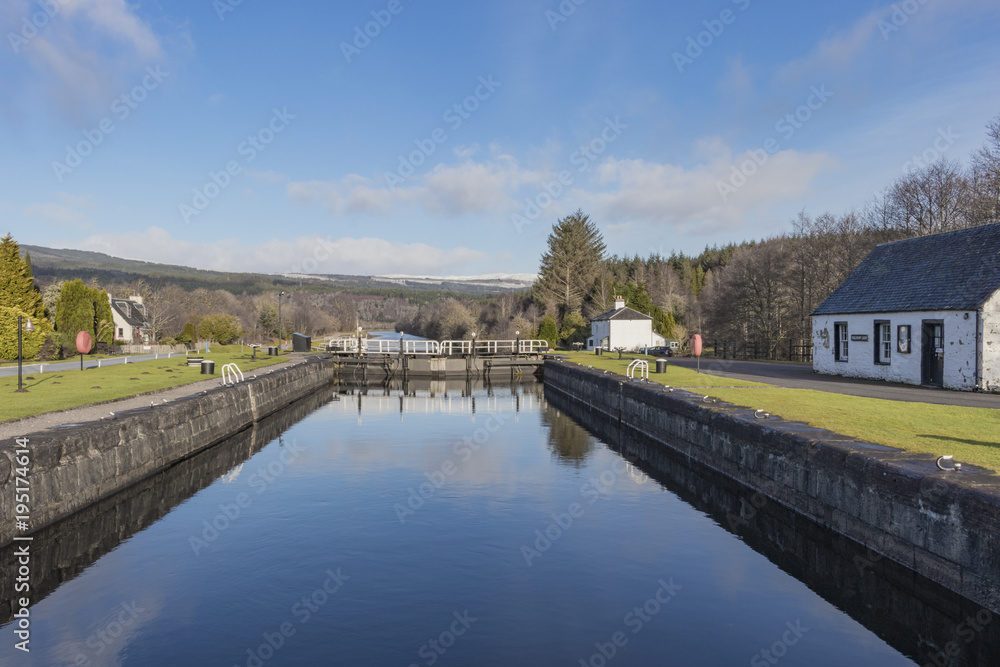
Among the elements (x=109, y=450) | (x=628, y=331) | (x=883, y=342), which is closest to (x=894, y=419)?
(x=883, y=342)

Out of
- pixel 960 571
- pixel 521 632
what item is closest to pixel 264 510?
pixel 521 632

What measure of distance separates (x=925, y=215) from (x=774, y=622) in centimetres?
4081

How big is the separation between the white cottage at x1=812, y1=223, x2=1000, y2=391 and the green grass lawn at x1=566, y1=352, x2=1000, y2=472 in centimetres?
530

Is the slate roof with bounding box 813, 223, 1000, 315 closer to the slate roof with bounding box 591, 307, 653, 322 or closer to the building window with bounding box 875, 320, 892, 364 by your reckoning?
the building window with bounding box 875, 320, 892, 364

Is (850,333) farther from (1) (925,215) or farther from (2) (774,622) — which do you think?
(2) (774,622)

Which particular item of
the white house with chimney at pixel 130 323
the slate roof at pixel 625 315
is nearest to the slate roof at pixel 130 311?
the white house with chimney at pixel 130 323

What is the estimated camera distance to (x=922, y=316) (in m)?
22.9

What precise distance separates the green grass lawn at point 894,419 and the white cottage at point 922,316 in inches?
209

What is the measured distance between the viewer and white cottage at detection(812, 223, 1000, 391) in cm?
2080

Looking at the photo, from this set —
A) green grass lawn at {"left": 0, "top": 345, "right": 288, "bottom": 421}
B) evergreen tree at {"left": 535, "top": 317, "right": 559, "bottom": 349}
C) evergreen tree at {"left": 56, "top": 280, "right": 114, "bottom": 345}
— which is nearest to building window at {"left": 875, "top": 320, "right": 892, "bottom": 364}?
green grass lawn at {"left": 0, "top": 345, "right": 288, "bottom": 421}

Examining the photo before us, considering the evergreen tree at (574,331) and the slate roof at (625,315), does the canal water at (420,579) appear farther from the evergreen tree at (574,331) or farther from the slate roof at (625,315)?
the evergreen tree at (574,331)

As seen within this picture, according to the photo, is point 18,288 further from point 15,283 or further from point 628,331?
point 628,331

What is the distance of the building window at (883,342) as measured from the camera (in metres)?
24.7

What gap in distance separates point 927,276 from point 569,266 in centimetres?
5267
